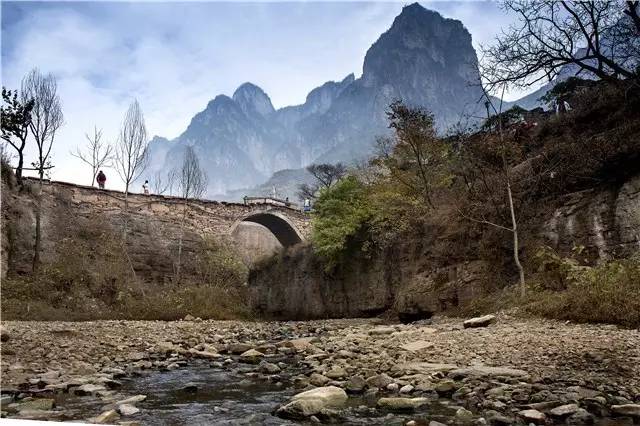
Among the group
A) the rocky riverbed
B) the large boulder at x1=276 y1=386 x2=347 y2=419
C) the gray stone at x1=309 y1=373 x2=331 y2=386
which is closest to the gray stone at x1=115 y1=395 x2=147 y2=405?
the rocky riverbed

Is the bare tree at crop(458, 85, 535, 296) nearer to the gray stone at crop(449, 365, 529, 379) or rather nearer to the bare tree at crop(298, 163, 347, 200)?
the gray stone at crop(449, 365, 529, 379)

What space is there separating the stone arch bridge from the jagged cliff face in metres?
1.99

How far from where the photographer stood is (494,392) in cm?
331

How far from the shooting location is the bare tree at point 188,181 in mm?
20469

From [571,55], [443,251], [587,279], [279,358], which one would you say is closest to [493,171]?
[443,251]

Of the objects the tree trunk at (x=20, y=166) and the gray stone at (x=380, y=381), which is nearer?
the gray stone at (x=380, y=381)

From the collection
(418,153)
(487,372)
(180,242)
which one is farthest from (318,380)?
(180,242)

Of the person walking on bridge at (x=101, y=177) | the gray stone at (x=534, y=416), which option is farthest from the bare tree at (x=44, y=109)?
the gray stone at (x=534, y=416)

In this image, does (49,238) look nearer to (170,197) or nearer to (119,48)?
(170,197)

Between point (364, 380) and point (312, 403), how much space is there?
971mm

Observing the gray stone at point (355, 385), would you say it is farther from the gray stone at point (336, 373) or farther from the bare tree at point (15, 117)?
the bare tree at point (15, 117)

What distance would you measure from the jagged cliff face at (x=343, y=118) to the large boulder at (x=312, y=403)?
19.6 ft

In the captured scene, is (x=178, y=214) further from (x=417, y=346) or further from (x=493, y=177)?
(x=417, y=346)

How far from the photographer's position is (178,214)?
76.7 feet
